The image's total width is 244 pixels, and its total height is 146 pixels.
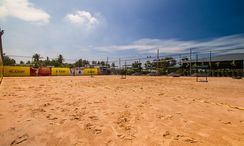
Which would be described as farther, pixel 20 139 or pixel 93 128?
pixel 93 128

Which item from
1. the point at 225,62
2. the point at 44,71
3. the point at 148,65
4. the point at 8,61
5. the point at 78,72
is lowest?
the point at 78,72

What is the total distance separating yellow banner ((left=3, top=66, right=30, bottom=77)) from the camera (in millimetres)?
25673

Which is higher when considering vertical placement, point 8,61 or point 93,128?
point 8,61

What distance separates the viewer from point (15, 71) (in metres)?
26.8

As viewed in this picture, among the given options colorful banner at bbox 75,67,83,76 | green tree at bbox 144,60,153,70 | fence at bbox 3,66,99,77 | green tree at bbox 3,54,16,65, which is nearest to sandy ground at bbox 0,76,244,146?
fence at bbox 3,66,99,77

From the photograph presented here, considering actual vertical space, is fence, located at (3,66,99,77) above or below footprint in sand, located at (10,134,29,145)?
above

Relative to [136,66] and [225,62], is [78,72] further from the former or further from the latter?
[225,62]

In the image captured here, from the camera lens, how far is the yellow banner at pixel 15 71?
25.7 m

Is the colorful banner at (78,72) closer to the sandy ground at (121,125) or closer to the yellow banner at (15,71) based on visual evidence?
the yellow banner at (15,71)

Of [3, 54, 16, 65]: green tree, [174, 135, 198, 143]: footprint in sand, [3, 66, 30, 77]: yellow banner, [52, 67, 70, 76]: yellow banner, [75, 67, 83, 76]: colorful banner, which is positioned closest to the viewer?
[174, 135, 198, 143]: footprint in sand

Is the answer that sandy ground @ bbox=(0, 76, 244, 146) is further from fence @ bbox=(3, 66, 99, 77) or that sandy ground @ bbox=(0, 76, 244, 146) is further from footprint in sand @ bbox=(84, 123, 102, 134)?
fence @ bbox=(3, 66, 99, 77)

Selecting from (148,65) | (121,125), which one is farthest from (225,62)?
(121,125)

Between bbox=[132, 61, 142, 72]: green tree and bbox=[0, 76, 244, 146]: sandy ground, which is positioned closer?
bbox=[0, 76, 244, 146]: sandy ground

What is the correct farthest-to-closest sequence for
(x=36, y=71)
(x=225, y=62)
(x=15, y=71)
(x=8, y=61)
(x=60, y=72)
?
(x=8, y=61), (x=60, y=72), (x=225, y=62), (x=36, y=71), (x=15, y=71)
